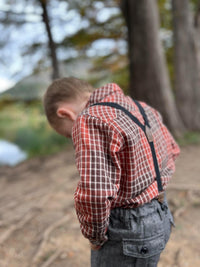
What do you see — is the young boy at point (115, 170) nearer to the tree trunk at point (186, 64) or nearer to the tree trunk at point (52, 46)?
the tree trunk at point (186, 64)

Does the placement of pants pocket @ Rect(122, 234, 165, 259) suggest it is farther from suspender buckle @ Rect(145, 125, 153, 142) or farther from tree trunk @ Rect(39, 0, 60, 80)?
tree trunk @ Rect(39, 0, 60, 80)

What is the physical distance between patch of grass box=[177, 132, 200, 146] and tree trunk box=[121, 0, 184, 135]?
0.18 m

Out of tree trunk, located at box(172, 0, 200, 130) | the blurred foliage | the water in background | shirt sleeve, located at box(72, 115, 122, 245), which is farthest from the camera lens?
the water in background

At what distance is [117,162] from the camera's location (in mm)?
1003

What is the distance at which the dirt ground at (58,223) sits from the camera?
2295 millimetres

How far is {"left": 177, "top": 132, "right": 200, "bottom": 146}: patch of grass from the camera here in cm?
587

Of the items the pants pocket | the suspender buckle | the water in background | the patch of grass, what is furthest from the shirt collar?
the water in background

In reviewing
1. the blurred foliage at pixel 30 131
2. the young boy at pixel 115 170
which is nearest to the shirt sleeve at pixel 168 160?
the young boy at pixel 115 170

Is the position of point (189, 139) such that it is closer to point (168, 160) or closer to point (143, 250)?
point (168, 160)

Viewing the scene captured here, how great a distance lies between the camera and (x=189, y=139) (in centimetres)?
605

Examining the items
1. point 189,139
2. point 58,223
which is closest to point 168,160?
point 58,223

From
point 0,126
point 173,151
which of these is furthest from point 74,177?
point 0,126

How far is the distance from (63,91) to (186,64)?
6037mm

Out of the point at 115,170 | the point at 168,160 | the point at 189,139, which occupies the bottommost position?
the point at 189,139
